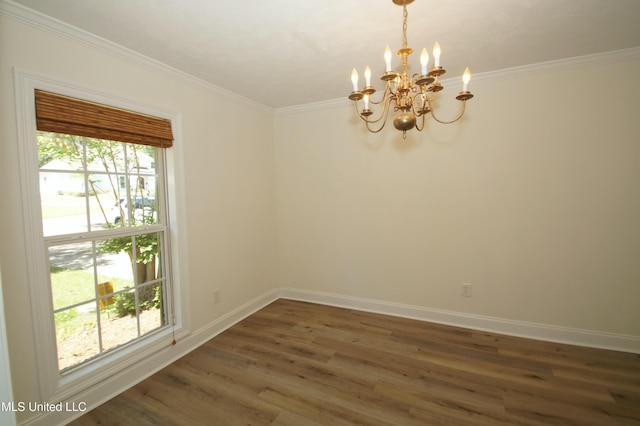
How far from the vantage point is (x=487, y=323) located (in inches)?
110

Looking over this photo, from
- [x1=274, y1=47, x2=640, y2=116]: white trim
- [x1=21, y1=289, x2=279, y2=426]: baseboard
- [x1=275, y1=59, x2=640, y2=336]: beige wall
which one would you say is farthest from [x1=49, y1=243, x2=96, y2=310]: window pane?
[x1=274, y1=47, x2=640, y2=116]: white trim

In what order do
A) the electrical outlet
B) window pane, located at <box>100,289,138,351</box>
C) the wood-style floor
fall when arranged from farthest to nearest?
1. the electrical outlet
2. window pane, located at <box>100,289,138,351</box>
3. the wood-style floor

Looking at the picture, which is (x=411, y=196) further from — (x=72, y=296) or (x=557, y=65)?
(x=72, y=296)

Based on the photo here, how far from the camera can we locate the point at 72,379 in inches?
72.3

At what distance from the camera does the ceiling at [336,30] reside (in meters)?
1.63

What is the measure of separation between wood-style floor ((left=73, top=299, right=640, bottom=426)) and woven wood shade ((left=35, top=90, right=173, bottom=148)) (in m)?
1.85

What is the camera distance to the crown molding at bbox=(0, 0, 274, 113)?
155cm

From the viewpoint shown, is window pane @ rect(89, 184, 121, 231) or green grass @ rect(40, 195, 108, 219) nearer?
green grass @ rect(40, 195, 108, 219)

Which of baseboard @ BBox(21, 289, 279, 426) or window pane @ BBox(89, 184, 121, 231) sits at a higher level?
window pane @ BBox(89, 184, 121, 231)

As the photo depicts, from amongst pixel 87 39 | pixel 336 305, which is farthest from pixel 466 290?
pixel 87 39

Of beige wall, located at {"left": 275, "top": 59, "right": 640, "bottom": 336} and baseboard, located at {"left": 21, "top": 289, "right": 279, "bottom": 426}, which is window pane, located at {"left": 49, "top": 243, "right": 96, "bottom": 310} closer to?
baseboard, located at {"left": 21, "top": 289, "right": 279, "bottom": 426}

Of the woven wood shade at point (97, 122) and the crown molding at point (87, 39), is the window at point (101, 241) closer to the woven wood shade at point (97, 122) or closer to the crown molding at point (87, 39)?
the woven wood shade at point (97, 122)

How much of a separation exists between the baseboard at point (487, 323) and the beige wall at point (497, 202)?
0.06 meters

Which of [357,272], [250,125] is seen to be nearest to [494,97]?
[357,272]
